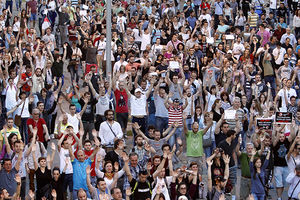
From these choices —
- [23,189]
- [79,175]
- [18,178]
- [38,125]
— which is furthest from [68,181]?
[38,125]

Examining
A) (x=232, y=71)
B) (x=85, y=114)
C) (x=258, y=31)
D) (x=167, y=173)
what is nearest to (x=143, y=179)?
(x=167, y=173)

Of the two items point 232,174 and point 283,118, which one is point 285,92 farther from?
point 232,174

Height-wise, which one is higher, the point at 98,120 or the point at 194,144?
the point at 98,120

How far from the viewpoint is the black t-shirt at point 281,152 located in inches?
658

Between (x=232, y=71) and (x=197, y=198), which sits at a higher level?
(x=232, y=71)

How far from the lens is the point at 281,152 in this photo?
16734mm

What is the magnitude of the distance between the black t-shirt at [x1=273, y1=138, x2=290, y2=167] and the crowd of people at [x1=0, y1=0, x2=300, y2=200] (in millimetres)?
A: 23

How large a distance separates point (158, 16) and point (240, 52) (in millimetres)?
4906

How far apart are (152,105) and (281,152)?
3.97 metres

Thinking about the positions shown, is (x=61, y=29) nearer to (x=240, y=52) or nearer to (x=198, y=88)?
(x=240, y=52)

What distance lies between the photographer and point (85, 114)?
747 inches

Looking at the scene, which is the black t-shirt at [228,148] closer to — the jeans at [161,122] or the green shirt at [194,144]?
the green shirt at [194,144]

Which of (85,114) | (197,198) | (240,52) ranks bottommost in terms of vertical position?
(197,198)

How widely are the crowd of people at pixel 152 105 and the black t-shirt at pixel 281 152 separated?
0.02 meters
